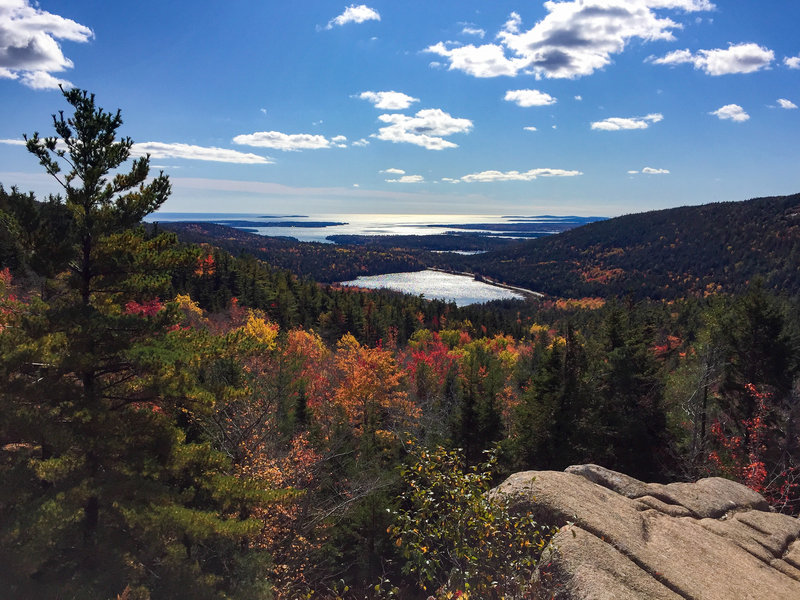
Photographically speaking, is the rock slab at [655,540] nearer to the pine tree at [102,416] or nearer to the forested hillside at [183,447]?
the forested hillside at [183,447]

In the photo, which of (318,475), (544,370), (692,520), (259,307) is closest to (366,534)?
(318,475)

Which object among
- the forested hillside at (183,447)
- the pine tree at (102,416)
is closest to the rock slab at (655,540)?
the forested hillside at (183,447)

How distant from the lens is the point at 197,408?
12.3 metres

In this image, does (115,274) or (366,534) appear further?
(366,534)

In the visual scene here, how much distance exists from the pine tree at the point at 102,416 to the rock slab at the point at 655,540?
7.82m

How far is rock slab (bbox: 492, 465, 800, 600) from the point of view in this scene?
793cm

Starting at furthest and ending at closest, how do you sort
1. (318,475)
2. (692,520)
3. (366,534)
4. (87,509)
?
1. (366,534)
2. (318,475)
3. (87,509)
4. (692,520)

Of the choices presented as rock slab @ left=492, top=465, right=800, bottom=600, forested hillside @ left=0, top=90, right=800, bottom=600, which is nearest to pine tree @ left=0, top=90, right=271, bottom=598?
forested hillside @ left=0, top=90, right=800, bottom=600

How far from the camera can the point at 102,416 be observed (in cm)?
1085

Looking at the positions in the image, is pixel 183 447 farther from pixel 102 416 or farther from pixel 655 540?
pixel 655 540

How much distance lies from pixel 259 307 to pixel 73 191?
71713 millimetres

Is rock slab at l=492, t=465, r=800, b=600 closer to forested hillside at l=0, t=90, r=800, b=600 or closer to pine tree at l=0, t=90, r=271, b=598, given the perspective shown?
forested hillside at l=0, t=90, r=800, b=600

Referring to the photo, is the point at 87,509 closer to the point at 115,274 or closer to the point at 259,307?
the point at 115,274

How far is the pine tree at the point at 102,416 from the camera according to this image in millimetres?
10305
